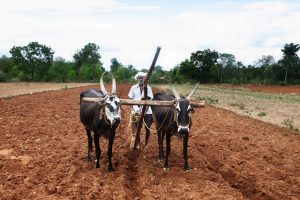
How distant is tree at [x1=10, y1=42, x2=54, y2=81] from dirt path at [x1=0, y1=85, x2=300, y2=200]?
58632 millimetres

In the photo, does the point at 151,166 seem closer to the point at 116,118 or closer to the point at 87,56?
the point at 116,118

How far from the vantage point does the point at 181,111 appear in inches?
366

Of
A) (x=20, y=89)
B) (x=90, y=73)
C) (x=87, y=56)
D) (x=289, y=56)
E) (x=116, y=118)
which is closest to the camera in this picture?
(x=116, y=118)

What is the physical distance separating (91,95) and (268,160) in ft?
16.7

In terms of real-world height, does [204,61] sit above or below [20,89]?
above

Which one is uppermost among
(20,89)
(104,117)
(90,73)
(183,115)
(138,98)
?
(138,98)

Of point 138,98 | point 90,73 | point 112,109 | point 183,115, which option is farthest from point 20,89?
point 183,115

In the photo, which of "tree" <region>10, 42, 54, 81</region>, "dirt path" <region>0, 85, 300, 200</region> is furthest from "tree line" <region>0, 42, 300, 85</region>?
"dirt path" <region>0, 85, 300, 200</region>

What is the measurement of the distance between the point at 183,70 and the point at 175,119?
53.2 metres

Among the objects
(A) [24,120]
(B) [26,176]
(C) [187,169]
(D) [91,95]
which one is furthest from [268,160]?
(A) [24,120]

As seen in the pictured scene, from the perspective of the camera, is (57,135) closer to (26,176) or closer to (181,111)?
(26,176)

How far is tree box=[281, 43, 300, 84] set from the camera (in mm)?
68062

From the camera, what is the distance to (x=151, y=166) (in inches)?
408

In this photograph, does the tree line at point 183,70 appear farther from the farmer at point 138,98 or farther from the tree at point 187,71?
the farmer at point 138,98
